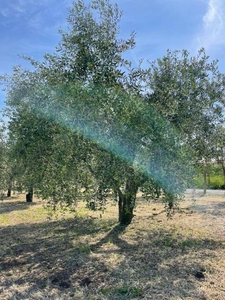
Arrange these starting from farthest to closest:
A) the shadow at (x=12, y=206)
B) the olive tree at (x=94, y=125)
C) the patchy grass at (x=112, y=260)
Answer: the shadow at (x=12, y=206), the olive tree at (x=94, y=125), the patchy grass at (x=112, y=260)

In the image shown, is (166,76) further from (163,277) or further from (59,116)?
(163,277)

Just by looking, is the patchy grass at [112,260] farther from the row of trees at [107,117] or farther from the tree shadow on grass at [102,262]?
the row of trees at [107,117]

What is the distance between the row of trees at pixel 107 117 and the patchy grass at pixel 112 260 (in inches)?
45.6

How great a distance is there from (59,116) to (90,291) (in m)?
3.17

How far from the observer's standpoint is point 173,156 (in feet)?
15.4

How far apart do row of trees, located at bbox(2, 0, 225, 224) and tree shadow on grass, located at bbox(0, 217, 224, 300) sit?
1133 mm

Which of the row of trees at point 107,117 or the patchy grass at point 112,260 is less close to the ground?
the row of trees at point 107,117

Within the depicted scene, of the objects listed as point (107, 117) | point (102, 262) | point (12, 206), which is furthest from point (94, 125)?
point (12, 206)

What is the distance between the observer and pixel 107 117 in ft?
15.7

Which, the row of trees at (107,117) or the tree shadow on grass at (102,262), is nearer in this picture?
the tree shadow on grass at (102,262)

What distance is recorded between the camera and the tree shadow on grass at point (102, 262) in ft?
12.8

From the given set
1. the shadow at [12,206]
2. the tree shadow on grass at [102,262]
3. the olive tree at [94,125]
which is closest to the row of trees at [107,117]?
the olive tree at [94,125]

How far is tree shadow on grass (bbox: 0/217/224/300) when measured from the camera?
153 inches

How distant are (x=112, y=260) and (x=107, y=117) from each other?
9.38 ft
